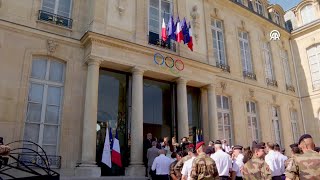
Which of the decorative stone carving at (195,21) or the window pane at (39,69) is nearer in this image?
the window pane at (39,69)

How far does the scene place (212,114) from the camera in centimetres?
1100

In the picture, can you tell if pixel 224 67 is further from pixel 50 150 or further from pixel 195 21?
pixel 50 150

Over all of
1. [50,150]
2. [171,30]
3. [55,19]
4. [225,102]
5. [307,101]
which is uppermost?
[171,30]

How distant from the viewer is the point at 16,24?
805 cm

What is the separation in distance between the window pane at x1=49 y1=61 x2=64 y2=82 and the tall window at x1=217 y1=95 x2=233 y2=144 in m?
6.83

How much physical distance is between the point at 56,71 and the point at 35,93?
96cm

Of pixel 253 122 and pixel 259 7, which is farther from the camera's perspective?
pixel 259 7

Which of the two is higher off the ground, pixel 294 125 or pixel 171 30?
pixel 171 30

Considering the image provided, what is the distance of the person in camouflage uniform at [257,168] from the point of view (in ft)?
13.3

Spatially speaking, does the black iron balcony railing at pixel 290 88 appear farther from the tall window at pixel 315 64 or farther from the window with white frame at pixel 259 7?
the window with white frame at pixel 259 7

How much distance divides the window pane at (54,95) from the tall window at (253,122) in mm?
8833

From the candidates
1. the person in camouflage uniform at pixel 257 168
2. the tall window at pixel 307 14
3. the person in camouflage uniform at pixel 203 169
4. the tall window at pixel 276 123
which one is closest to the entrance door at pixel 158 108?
the person in camouflage uniform at pixel 203 169

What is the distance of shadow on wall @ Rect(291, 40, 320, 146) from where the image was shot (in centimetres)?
1599

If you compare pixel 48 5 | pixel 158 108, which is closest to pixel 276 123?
pixel 158 108
